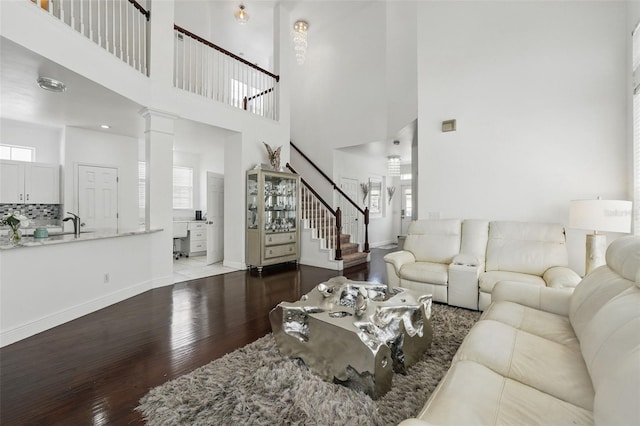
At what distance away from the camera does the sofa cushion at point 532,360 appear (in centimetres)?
112

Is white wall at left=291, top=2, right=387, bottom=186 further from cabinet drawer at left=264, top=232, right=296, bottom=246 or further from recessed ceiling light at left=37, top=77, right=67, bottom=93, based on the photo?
recessed ceiling light at left=37, top=77, right=67, bottom=93

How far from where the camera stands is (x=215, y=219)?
5.71 meters

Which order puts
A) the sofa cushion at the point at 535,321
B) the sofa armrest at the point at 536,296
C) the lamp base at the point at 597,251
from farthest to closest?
the lamp base at the point at 597,251, the sofa armrest at the point at 536,296, the sofa cushion at the point at 535,321

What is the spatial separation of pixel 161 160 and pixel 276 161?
2.11 metres

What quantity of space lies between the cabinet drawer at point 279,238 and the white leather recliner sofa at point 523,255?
11.2 feet

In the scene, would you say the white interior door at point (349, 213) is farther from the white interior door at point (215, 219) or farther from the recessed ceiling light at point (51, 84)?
the recessed ceiling light at point (51, 84)

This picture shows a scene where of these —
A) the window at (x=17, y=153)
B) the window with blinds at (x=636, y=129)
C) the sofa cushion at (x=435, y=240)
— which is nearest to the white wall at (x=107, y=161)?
the window at (x=17, y=153)

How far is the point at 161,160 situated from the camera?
400 centimetres

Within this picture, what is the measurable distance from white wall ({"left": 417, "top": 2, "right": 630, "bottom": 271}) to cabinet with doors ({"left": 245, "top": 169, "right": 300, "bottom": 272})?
8.33 feet

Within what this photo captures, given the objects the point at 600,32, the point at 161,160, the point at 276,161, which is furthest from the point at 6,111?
the point at 600,32

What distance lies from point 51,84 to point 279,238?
3.69 meters

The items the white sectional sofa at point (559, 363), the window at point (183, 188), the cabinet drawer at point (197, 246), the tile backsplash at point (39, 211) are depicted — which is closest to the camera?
the white sectional sofa at point (559, 363)

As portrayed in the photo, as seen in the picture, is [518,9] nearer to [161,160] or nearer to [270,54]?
[161,160]

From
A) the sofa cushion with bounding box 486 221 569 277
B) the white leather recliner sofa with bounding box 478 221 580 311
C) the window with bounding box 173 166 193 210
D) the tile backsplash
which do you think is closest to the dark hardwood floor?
Result: the white leather recliner sofa with bounding box 478 221 580 311
